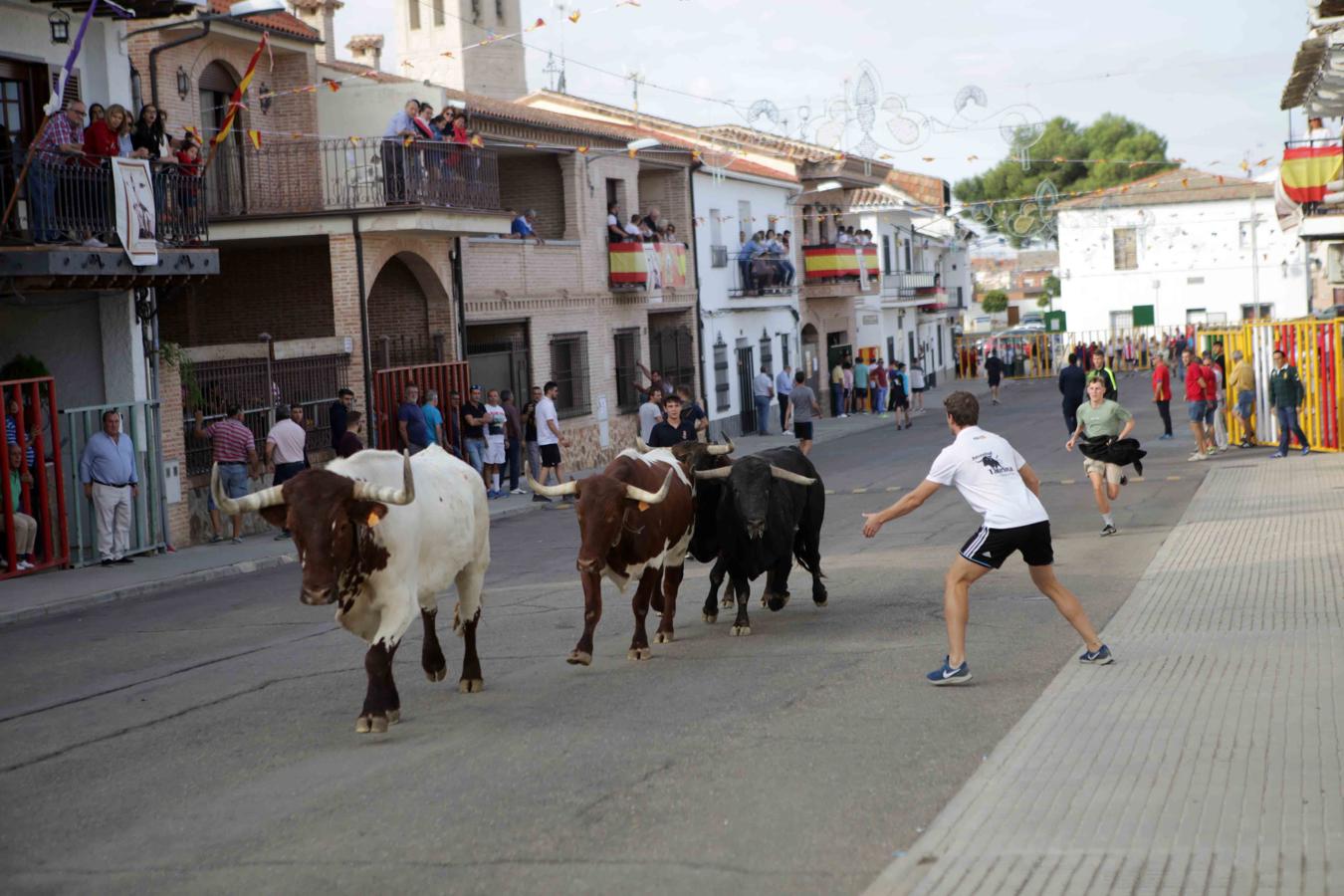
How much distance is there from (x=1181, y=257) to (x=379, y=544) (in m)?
67.4

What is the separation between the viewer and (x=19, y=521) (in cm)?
1734

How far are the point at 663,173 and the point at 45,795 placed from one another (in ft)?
108

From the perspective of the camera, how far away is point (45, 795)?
772 centimetres

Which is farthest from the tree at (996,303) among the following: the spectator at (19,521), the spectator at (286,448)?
the spectator at (19,521)

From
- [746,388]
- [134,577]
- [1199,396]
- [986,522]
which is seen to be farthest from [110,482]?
[746,388]

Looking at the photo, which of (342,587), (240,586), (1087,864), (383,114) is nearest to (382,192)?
→ (383,114)

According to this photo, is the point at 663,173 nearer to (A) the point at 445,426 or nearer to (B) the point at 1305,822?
(A) the point at 445,426

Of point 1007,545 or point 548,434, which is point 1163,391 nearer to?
point 548,434

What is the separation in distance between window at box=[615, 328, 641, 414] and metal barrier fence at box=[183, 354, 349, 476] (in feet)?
37.0

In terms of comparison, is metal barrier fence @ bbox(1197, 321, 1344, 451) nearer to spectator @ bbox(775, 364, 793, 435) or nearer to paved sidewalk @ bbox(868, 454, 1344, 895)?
paved sidewalk @ bbox(868, 454, 1344, 895)

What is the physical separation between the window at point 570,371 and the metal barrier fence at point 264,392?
7.99m

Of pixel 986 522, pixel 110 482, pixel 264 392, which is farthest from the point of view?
pixel 264 392

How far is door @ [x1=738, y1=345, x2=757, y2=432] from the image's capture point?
1689 inches

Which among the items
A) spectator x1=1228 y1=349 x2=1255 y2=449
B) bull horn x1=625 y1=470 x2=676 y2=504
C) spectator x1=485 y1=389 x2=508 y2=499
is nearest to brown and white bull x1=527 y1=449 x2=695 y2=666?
bull horn x1=625 y1=470 x2=676 y2=504
